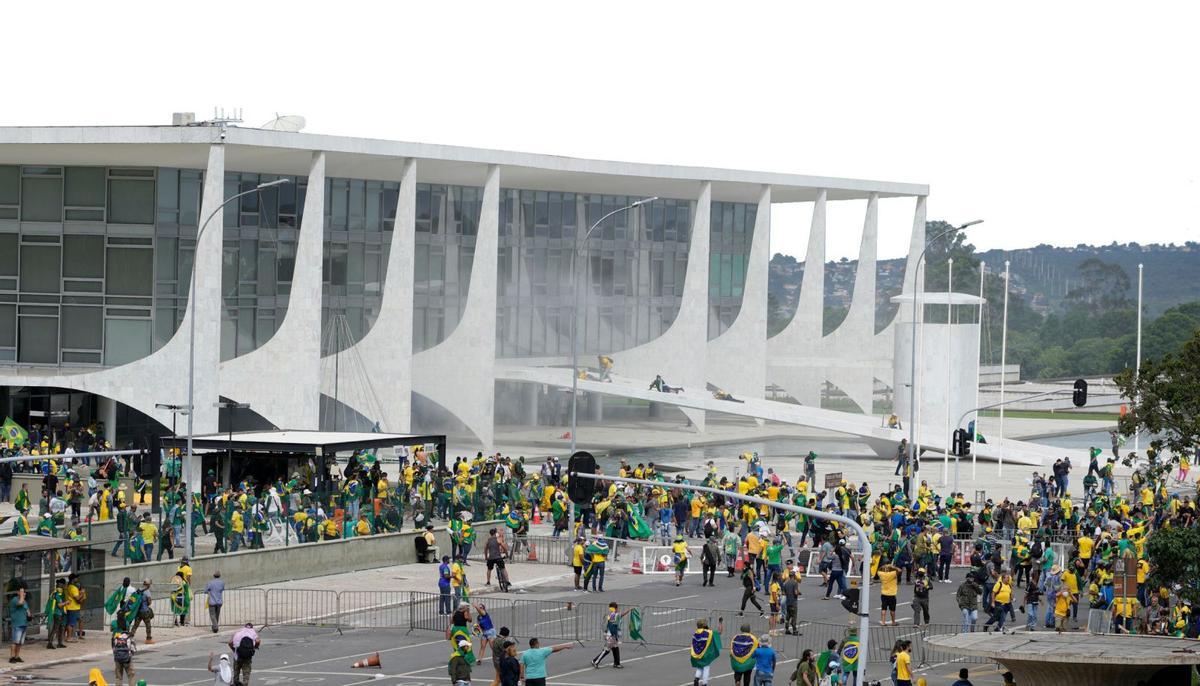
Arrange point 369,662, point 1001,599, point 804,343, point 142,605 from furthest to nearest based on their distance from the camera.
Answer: point 804,343
point 1001,599
point 142,605
point 369,662

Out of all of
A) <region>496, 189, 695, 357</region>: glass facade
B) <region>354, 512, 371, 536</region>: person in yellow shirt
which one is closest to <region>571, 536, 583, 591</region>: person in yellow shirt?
<region>354, 512, 371, 536</region>: person in yellow shirt

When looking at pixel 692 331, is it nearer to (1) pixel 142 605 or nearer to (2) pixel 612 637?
(1) pixel 142 605

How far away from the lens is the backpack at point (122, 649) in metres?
25.2

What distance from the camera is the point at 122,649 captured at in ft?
82.7

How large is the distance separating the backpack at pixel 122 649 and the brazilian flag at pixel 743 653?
8.36 m

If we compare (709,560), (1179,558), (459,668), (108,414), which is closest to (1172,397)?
(1179,558)

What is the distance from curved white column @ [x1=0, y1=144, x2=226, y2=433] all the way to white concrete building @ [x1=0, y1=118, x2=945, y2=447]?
72mm

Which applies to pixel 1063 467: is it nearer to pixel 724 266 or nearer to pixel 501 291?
pixel 501 291

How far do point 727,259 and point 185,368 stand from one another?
33157 mm

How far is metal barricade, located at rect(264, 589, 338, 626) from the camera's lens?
33.3 meters

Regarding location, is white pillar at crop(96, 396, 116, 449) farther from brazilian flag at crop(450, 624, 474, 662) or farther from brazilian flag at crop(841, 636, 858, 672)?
brazilian flag at crop(841, 636, 858, 672)

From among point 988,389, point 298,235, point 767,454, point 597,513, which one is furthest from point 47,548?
point 988,389

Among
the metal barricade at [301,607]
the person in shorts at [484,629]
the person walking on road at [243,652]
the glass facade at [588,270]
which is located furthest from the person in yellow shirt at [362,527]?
the glass facade at [588,270]

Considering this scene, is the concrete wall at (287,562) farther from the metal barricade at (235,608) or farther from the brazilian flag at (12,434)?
the brazilian flag at (12,434)
